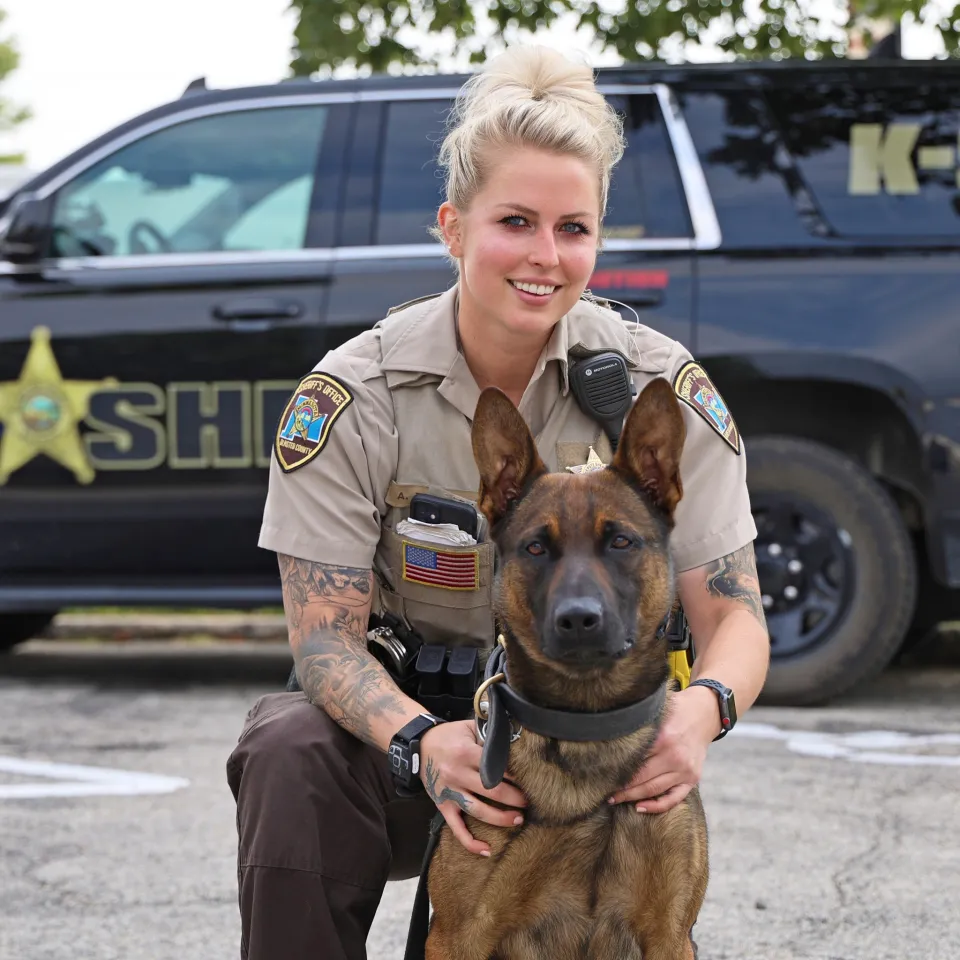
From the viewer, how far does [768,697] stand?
5480 millimetres

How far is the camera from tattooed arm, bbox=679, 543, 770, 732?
2.71m

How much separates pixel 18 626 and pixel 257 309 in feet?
7.70

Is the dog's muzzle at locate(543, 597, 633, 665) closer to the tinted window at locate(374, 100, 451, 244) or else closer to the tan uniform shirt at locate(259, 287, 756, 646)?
the tan uniform shirt at locate(259, 287, 756, 646)

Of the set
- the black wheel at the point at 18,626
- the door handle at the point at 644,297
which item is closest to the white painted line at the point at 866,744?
the door handle at the point at 644,297

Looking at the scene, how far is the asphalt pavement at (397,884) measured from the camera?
3400 millimetres

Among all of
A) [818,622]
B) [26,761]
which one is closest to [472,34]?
[818,622]

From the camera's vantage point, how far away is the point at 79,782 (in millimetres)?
4676

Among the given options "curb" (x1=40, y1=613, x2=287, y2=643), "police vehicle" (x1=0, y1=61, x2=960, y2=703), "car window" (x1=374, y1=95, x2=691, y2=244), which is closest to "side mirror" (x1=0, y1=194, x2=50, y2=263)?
"police vehicle" (x1=0, y1=61, x2=960, y2=703)

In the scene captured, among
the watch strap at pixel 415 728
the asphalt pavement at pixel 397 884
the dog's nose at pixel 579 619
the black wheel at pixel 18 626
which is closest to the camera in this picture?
the dog's nose at pixel 579 619

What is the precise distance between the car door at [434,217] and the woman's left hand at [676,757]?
2.86m

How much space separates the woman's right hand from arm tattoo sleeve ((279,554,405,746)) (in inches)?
4.5

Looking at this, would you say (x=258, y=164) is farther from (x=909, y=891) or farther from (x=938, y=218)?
(x=909, y=891)

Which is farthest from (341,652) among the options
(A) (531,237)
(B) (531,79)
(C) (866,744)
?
(C) (866,744)

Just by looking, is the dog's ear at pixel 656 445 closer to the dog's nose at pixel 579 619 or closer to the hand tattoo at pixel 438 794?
the dog's nose at pixel 579 619
